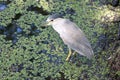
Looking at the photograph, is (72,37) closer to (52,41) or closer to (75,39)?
(75,39)

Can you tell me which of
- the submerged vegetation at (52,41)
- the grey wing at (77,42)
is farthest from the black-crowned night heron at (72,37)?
the submerged vegetation at (52,41)

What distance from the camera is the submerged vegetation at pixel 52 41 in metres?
2.83

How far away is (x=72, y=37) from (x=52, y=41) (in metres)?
0.43

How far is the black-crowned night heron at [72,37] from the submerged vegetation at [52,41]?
0.68 feet

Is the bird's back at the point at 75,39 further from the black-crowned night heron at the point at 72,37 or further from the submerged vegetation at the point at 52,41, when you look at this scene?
the submerged vegetation at the point at 52,41

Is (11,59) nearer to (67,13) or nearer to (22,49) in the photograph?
(22,49)

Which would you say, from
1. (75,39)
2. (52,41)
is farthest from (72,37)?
(52,41)

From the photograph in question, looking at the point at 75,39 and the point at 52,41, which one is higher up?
the point at 75,39

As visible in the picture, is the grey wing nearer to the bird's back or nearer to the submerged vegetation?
the bird's back

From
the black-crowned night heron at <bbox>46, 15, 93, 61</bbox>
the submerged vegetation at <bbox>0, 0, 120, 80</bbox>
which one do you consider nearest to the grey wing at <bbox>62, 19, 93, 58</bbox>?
the black-crowned night heron at <bbox>46, 15, 93, 61</bbox>

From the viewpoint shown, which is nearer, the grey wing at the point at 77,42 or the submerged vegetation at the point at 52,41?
the grey wing at the point at 77,42

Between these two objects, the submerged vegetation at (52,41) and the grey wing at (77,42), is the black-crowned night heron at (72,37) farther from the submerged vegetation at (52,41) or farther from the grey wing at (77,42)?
the submerged vegetation at (52,41)

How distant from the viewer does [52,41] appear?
10.4 feet

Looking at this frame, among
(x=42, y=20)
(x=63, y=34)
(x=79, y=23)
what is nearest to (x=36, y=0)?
(x=42, y=20)
